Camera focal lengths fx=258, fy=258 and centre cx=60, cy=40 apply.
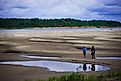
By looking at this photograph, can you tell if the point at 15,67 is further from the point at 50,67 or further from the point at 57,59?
the point at 57,59

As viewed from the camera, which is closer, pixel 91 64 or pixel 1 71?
pixel 1 71

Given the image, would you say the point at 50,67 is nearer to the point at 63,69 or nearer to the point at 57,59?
the point at 63,69

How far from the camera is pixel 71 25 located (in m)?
71.3

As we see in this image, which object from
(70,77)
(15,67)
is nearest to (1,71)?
(15,67)

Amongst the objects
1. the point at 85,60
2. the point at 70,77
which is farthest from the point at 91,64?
the point at 70,77

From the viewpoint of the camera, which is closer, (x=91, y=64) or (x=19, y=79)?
(x=19, y=79)

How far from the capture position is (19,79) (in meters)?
8.34

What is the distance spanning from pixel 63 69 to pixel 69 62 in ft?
5.84

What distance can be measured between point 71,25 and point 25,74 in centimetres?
6256

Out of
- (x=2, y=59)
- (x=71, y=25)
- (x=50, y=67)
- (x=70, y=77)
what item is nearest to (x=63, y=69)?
(x=50, y=67)

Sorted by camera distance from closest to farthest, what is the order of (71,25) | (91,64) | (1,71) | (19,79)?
1. (19,79)
2. (1,71)
3. (91,64)
4. (71,25)

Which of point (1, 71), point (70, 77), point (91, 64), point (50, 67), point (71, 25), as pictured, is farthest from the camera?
point (71, 25)

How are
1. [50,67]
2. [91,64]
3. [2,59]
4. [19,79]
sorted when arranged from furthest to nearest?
[2,59] < [91,64] < [50,67] < [19,79]

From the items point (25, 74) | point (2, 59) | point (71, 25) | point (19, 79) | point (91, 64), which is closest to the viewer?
point (19, 79)
